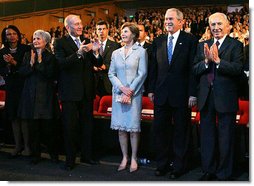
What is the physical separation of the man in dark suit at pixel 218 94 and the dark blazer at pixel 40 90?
1.49 meters

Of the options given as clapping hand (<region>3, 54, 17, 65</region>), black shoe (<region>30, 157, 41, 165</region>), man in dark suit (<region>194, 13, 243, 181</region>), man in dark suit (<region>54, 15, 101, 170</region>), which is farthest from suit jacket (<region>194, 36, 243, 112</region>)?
clapping hand (<region>3, 54, 17, 65</region>)

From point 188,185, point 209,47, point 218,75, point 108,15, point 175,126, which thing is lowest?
point 188,185

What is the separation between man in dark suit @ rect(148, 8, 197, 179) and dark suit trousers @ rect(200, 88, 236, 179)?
17 cm

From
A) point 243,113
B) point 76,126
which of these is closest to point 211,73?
point 243,113

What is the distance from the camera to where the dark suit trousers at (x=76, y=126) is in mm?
4203

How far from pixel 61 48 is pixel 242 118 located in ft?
5.93

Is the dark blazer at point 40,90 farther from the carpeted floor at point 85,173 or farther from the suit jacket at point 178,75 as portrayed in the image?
the suit jacket at point 178,75

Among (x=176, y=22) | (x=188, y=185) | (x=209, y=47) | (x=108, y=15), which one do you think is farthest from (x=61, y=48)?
(x=108, y=15)

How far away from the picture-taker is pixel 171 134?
158 inches

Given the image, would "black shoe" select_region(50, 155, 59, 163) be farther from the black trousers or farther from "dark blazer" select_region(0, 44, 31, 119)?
"dark blazer" select_region(0, 44, 31, 119)

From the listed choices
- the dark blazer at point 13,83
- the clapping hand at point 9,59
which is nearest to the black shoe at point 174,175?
the dark blazer at point 13,83

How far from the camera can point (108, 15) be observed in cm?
634

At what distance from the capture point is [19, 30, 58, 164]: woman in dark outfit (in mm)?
4336

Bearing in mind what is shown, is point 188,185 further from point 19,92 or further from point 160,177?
point 19,92
